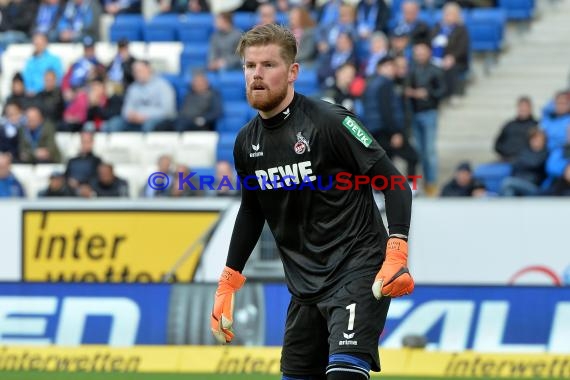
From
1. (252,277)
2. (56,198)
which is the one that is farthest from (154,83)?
(252,277)

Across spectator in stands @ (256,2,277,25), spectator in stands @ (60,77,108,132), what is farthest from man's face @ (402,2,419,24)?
spectator in stands @ (60,77,108,132)

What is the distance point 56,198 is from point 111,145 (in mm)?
3243

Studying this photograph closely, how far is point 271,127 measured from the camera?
21.5 feet

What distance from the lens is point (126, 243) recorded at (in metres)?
14.0

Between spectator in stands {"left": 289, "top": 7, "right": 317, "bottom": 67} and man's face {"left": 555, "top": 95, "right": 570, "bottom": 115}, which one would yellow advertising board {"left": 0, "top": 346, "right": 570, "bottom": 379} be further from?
spectator in stands {"left": 289, "top": 7, "right": 317, "bottom": 67}

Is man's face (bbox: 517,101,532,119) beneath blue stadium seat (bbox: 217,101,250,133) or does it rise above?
above

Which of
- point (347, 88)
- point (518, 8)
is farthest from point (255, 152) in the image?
point (518, 8)

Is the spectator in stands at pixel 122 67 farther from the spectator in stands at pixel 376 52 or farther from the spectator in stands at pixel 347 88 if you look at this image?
the spectator in stands at pixel 376 52

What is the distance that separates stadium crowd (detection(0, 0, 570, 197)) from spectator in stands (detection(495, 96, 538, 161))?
0.5 inches

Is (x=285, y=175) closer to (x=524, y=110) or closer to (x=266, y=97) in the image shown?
(x=266, y=97)

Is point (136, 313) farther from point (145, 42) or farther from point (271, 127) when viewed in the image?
point (145, 42)

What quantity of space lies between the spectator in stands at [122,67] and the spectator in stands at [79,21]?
173 cm

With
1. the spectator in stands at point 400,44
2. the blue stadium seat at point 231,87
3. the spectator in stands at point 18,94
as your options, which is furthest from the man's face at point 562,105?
the spectator in stands at point 18,94

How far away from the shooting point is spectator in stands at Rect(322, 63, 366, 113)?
52.9ft
